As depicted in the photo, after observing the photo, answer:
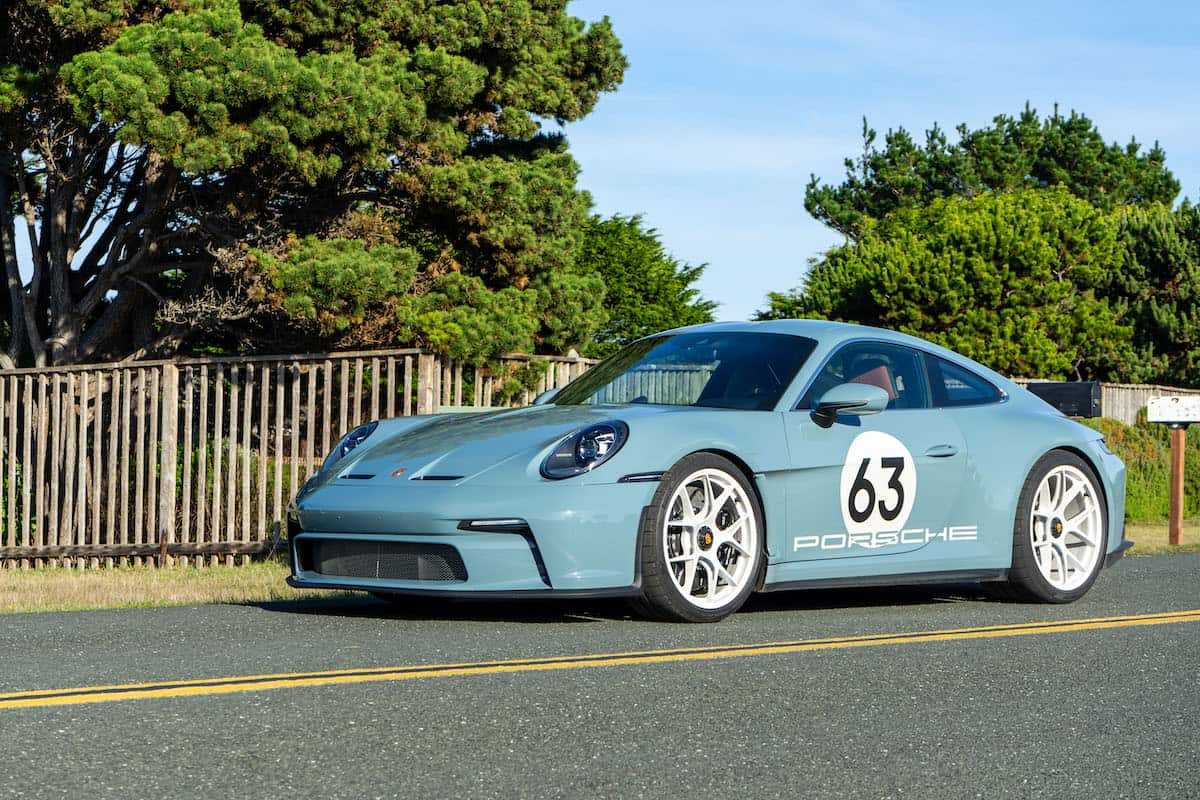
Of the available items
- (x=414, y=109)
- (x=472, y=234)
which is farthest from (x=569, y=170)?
(x=414, y=109)

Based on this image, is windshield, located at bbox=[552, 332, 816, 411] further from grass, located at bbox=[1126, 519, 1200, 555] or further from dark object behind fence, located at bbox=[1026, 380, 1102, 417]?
grass, located at bbox=[1126, 519, 1200, 555]

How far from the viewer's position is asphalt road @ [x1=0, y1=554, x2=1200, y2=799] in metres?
3.96

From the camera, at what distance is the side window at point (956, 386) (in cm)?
826

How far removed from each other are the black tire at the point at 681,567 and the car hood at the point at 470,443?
0.40 meters

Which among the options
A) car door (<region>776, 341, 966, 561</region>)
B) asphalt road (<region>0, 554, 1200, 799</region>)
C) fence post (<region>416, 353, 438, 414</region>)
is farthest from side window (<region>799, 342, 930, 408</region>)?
fence post (<region>416, 353, 438, 414</region>)

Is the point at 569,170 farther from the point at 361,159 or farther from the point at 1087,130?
the point at 1087,130

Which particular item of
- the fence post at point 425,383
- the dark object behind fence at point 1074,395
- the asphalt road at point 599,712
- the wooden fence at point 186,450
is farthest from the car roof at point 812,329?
the wooden fence at point 186,450

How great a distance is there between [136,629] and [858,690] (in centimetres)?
326

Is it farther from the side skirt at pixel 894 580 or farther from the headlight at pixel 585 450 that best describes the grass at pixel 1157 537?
the headlight at pixel 585 450

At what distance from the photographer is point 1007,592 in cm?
833

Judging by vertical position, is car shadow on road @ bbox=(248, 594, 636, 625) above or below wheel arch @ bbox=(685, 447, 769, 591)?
below

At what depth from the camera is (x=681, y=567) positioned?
22.4ft

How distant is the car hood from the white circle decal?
1.02 m

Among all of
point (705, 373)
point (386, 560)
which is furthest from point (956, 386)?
point (386, 560)
